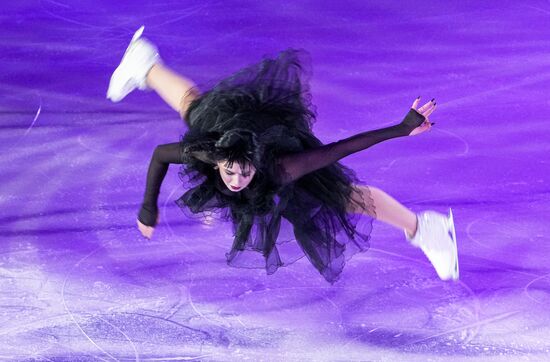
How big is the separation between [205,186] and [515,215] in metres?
1.47

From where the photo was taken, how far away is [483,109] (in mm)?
4496

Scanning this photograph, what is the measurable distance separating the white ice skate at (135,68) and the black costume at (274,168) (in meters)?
0.47

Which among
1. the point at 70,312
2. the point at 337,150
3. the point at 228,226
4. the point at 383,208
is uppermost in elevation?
the point at 337,150

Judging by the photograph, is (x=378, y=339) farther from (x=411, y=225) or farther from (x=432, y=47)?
(x=432, y=47)

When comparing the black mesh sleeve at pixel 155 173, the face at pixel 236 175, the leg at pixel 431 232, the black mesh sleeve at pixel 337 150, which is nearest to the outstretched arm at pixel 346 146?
the black mesh sleeve at pixel 337 150

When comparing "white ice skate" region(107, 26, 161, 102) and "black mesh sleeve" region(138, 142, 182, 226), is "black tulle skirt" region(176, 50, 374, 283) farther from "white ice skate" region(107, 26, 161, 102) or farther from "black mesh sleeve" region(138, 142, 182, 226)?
"white ice skate" region(107, 26, 161, 102)

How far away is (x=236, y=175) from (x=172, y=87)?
0.76 m

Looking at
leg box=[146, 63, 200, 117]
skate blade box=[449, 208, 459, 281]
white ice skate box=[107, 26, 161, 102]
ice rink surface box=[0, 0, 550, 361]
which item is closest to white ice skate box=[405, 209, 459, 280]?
skate blade box=[449, 208, 459, 281]

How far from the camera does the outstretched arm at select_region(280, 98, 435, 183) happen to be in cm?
278

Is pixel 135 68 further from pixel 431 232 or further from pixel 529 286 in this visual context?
pixel 529 286

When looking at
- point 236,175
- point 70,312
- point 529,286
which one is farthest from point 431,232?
point 70,312

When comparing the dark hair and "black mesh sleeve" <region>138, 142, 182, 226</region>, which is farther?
"black mesh sleeve" <region>138, 142, 182, 226</region>

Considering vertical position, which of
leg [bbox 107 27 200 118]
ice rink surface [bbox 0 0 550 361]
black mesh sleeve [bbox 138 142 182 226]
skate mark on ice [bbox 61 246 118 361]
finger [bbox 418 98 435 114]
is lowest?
skate mark on ice [bbox 61 246 118 361]

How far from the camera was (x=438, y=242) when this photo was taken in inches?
135
